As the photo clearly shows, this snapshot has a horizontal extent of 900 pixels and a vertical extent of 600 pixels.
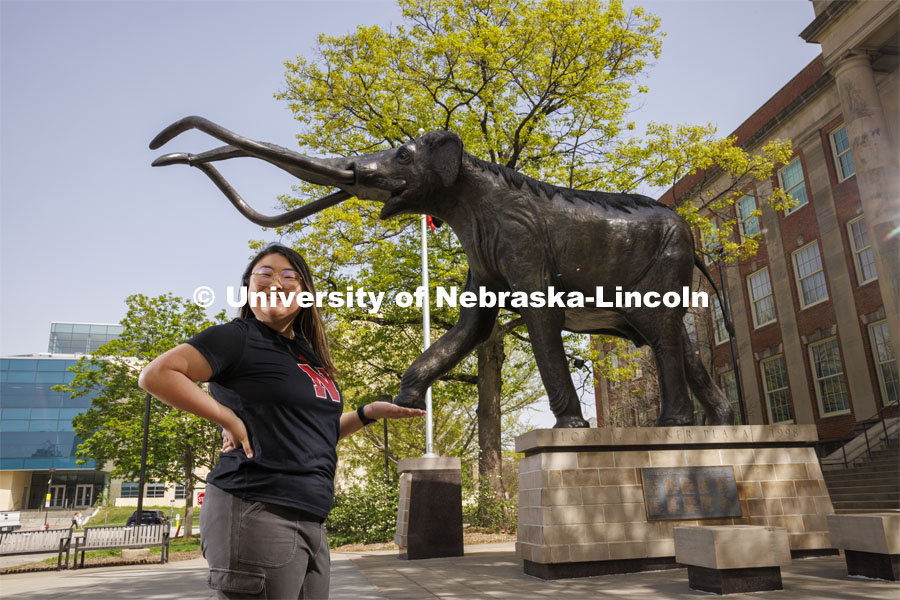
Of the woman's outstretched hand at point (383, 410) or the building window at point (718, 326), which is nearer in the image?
the woman's outstretched hand at point (383, 410)

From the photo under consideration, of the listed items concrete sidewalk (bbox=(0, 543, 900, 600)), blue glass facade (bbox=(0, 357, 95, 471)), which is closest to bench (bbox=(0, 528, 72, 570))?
concrete sidewalk (bbox=(0, 543, 900, 600))

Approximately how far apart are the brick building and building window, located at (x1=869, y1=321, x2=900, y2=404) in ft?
0.12

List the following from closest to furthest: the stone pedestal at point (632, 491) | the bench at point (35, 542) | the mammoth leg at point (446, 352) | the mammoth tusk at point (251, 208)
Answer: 1. the mammoth tusk at point (251, 208)
2. the stone pedestal at point (632, 491)
3. the mammoth leg at point (446, 352)
4. the bench at point (35, 542)

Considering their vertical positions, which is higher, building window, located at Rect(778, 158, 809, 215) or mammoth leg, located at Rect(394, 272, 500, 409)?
building window, located at Rect(778, 158, 809, 215)

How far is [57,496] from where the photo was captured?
6378 cm

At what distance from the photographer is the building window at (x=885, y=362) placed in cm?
2022

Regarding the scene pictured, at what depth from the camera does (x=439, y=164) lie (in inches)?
263

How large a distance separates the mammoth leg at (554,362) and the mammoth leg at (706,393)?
1803mm

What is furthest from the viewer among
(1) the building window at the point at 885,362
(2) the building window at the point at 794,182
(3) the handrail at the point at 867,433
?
(2) the building window at the point at 794,182

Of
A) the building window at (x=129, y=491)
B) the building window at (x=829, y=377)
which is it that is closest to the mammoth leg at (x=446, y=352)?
the building window at (x=829, y=377)

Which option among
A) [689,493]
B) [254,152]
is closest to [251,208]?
[254,152]

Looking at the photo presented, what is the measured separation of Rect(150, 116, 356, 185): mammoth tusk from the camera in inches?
205

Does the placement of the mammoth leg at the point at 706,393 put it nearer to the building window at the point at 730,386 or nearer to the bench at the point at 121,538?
the bench at the point at 121,538

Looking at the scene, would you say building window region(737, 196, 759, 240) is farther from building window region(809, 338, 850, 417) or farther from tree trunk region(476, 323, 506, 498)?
tree trunk region(476, 323, 506, 498)
